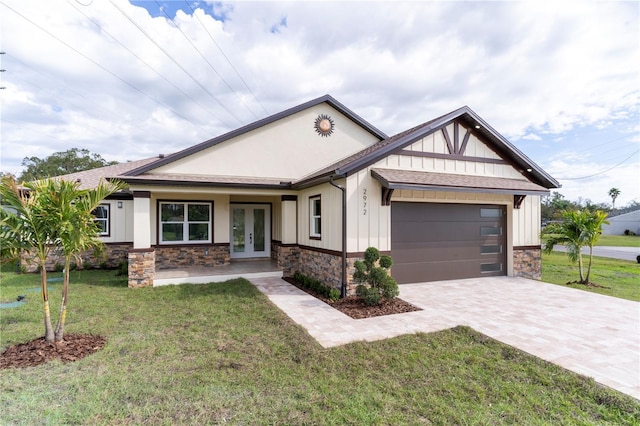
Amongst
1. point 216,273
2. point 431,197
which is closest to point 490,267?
point 431,197

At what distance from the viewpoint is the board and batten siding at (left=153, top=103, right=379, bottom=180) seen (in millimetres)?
11422

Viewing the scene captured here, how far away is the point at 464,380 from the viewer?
3.86 metres

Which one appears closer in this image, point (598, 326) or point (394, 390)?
point (394, 390)

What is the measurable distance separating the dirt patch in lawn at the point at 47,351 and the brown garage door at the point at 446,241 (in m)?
7.12

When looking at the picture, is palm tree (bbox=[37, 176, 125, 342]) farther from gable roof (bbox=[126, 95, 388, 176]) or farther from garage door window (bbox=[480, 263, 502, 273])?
garage door window (bbox=[480, 263, 502, 273])

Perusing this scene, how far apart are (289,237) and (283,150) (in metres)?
3.61

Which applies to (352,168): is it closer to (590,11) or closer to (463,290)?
(463,290)

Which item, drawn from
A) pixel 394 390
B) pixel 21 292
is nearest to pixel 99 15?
pixel 21 292

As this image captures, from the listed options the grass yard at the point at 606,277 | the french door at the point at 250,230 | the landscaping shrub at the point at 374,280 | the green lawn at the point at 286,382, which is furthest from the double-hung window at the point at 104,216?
the grass yard at the point at 606,277

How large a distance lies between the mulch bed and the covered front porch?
3790 mm

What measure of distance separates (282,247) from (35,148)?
40527 millimetres

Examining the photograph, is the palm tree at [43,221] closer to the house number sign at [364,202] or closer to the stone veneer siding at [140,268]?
the stone veneer siding at [140,268]

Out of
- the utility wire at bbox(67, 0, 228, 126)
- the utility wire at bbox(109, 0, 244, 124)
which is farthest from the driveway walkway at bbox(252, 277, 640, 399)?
the utility wire at bbox(67, 0, 228, 126)

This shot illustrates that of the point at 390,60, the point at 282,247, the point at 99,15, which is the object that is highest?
the point at 99,15
